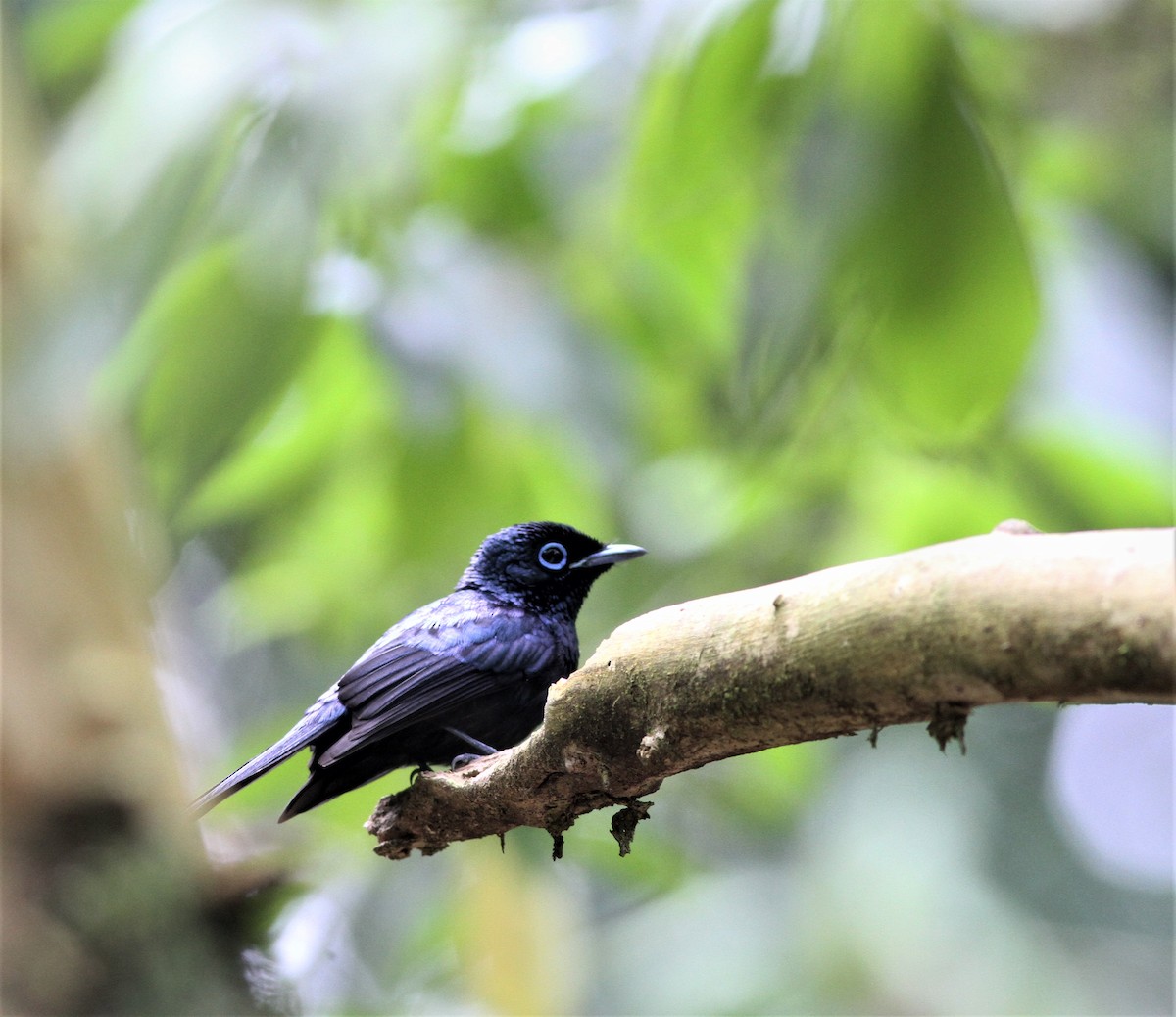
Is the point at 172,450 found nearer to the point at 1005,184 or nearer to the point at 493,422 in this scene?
the point at 493,422

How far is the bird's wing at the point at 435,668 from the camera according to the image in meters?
3.57

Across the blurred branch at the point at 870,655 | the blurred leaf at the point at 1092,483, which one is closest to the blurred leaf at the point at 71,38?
the blurred branch at the point at 870,655

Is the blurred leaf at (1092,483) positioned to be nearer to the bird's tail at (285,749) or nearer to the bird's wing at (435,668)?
the bird's wing at (435,668)

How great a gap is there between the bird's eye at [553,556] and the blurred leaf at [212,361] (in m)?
1.15

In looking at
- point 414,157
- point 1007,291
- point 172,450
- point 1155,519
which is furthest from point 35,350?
point 1155,519

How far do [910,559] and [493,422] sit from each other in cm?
220

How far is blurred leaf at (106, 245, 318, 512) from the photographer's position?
115 inches

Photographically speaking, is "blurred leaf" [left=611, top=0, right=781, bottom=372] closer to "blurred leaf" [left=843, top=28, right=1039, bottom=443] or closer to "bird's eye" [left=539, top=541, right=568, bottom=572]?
"blurred leaf" [left=843, top=28, right=1039, bottom=443]

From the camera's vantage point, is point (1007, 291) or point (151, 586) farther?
point (151, 586)

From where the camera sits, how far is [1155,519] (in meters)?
3.58

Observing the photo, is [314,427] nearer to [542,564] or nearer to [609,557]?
[542,564]

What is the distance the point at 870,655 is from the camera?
1727 millimetres

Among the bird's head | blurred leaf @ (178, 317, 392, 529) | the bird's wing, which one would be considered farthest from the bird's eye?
blurred leaf @ (178, 317, 392, 529)

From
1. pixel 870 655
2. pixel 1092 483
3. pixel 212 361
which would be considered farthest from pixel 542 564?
pixel 870 655
